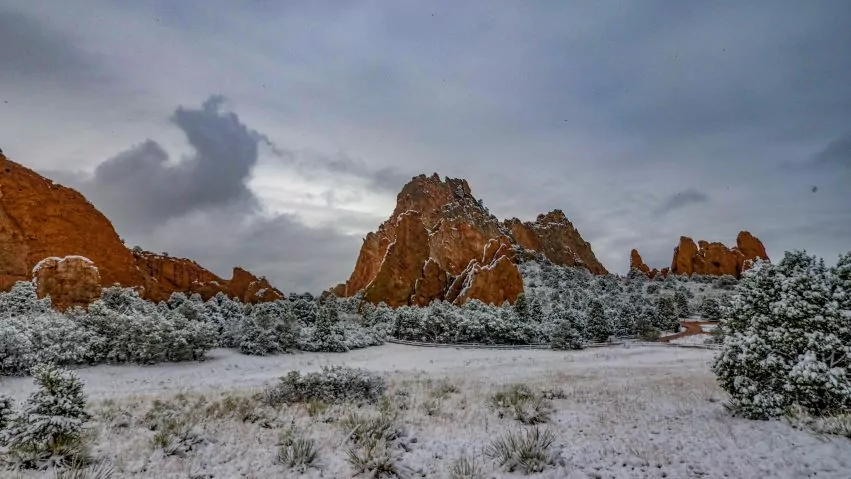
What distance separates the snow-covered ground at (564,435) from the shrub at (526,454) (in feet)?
0.65

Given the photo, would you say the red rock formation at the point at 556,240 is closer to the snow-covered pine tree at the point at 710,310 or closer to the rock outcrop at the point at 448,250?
the rock outcrop at the point at 448,250

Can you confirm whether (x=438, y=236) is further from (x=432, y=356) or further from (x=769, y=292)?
(x=769, y=292)

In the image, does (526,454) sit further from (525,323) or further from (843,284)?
(525,323)

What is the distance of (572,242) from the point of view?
559 ft

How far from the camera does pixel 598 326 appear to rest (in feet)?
132

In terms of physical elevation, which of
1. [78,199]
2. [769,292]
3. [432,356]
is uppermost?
[78,199]

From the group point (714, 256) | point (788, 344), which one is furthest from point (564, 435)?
point (714, 256)

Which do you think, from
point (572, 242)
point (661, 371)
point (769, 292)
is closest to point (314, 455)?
point (769, 292)

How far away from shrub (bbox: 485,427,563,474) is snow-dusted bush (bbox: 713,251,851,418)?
5623 millimetres

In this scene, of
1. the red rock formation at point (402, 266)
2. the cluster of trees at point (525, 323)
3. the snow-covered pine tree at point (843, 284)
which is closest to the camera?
the snow-covered pine tree at point (843, 284)

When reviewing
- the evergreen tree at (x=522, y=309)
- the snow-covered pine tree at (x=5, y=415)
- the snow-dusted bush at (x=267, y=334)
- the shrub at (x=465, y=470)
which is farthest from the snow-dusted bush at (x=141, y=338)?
the evergreen tree at (x=522, y=309)

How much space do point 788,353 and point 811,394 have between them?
95cm

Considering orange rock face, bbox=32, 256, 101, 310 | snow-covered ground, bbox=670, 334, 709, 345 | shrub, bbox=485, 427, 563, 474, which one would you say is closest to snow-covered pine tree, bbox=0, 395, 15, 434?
shrub, bbox=485, 427, 563, 474

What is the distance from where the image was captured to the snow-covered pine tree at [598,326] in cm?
4019
